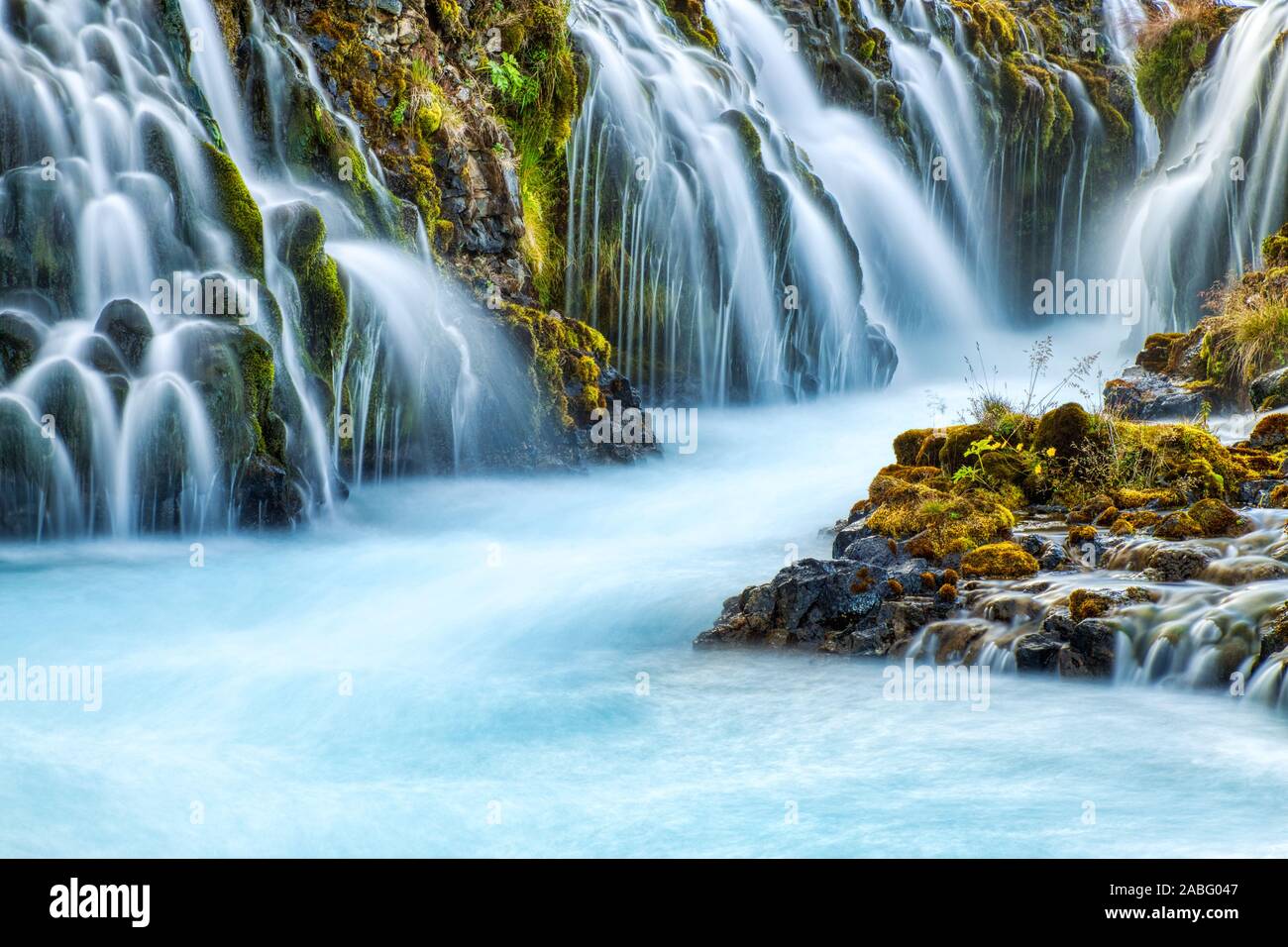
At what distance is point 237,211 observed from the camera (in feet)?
40.6

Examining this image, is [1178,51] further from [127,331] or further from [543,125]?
[127,331]

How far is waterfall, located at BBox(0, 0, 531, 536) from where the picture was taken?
1093 centimetres

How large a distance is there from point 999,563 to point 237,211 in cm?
804

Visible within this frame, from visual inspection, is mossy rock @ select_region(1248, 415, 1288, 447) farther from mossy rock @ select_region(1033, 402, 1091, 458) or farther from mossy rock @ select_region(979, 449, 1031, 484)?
mossy rock @ select_region(979, 449, 1031, 484)

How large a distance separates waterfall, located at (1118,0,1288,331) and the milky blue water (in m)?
13.4

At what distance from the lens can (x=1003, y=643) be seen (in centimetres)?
783

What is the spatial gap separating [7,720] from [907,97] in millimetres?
21825

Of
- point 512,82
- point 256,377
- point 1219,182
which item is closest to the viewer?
point 256,377

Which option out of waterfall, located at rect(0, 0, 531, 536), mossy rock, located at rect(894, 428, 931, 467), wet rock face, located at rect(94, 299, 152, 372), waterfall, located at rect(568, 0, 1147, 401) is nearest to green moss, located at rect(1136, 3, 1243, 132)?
waterfall, located at rect(568, 0, 1147, 401)

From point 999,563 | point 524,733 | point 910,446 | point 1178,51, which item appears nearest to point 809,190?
point 1178,51

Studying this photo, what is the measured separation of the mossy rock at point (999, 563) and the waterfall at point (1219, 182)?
13835mm

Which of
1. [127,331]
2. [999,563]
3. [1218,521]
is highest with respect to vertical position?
[127,331]

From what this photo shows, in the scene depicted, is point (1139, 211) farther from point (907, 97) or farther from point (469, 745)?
point (469, 745)
